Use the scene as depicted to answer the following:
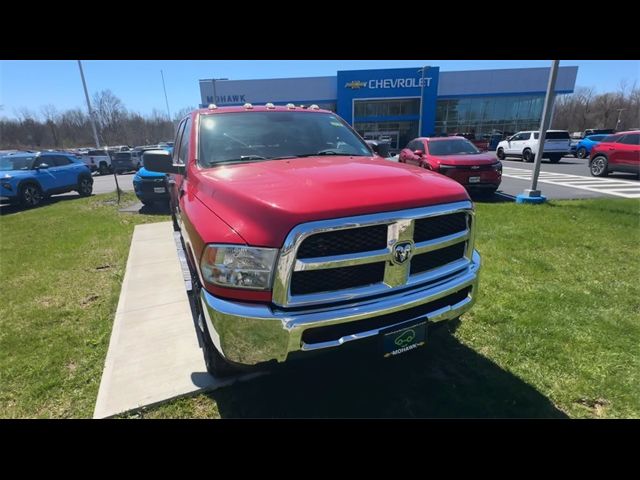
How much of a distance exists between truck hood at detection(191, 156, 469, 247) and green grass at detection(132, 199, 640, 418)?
909 millimetres

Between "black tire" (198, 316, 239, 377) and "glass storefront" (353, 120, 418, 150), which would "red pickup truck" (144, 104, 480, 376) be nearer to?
"black tire" (198, 316, 239, 377)

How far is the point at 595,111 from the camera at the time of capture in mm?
68438

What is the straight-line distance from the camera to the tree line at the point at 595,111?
63.0 meters

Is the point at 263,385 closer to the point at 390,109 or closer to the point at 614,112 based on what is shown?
the point at 390,109

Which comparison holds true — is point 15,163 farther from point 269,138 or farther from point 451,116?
point 451,116

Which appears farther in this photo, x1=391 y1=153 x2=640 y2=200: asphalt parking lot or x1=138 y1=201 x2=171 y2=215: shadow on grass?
x1=391 y1=153 x2=640 y2=200: asphalt parking lot

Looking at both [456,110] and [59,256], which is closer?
[59,256]

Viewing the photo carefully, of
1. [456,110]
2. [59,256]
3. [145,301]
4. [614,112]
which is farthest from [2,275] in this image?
[614,112]

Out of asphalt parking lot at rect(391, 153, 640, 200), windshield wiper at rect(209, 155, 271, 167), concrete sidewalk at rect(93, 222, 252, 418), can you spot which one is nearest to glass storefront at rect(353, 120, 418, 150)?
asphalt parking lot at rect(391, 153, 640, 200)

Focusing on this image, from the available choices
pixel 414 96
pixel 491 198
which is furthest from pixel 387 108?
pixel 491 198

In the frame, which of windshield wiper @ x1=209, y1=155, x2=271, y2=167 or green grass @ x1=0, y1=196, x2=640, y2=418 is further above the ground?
windshield wiper @ x1=209, y1=155, x2=271, y2=167

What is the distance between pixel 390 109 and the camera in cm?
4022

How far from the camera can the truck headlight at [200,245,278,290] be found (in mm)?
1895
